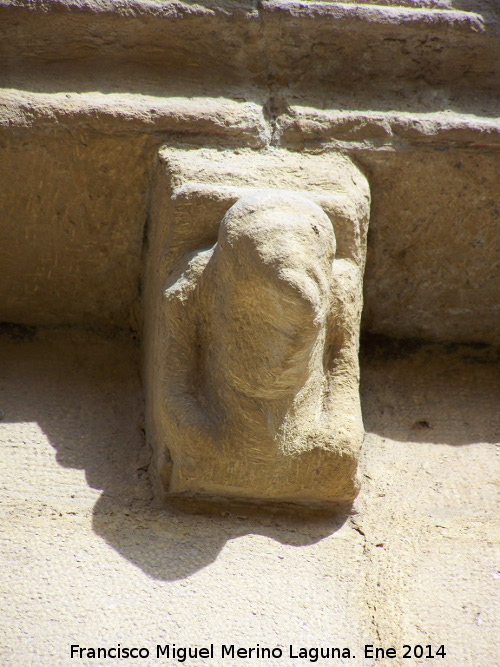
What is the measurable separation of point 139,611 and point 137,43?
1091 millimetres

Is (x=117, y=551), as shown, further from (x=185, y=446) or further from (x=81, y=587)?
(x=185, y=446)

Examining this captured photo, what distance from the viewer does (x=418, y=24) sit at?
165cm

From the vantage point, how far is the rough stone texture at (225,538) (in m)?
1.24

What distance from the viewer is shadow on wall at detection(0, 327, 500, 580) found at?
55.1 inches

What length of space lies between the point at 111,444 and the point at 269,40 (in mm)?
886

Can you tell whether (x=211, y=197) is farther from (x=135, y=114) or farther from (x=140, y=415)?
(x=140, y=415)

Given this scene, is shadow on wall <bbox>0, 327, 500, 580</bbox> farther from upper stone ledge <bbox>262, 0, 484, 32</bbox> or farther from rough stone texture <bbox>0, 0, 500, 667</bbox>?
upper stone ledge <bbox>262, 0, 484, 32</bbox>

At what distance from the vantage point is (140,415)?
5.37 feet

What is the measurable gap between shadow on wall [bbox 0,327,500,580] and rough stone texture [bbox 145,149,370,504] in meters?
0.06

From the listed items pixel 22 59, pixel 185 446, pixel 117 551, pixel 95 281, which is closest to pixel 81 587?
pixel 117 551

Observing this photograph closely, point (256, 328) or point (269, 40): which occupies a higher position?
point (269, 40)

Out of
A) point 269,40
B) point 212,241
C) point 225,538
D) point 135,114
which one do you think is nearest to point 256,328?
point 212,241

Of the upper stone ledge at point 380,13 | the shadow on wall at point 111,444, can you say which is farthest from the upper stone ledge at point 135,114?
the shadow on wall at point 111,444

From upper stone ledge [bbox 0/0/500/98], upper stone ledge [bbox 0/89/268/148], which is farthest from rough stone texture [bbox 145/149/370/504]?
upper stone ledge [bbox 0/0/500/98]
